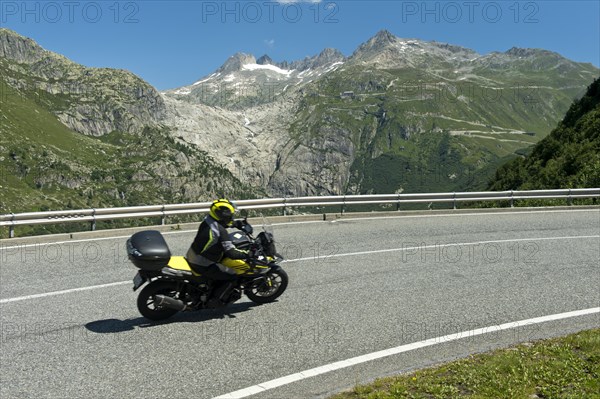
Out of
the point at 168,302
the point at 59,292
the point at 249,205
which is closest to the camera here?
the point at 168,302

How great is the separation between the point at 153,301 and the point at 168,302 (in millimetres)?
315

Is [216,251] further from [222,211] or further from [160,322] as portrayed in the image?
[160,322]

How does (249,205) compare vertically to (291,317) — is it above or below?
above

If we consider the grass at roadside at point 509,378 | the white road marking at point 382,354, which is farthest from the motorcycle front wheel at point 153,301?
the grass at roadside at point 509,378

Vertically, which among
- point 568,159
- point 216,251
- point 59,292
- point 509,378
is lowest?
point 509,378

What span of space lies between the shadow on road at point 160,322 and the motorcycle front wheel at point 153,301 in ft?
0.37

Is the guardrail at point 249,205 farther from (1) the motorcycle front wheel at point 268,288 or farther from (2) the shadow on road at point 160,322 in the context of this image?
(1) the motorcycle front wheel at point 268,288

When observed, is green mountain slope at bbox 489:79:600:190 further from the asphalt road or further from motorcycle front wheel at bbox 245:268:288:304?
motorcycle front wheel at bbox 245:268:288:304

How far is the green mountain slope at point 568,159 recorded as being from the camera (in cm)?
3084

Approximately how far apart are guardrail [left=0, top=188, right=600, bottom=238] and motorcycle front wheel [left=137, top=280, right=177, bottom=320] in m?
7.54

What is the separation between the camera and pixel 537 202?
25.0m

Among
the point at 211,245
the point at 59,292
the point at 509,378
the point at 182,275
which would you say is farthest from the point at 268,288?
the point at 509,378

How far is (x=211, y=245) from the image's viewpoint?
7383 millimetres

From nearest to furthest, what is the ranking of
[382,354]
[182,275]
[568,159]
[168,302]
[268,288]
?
1. [382,354]
2. [168,302]
3. [182,275]
4. [268,288]
5. [568,159]
